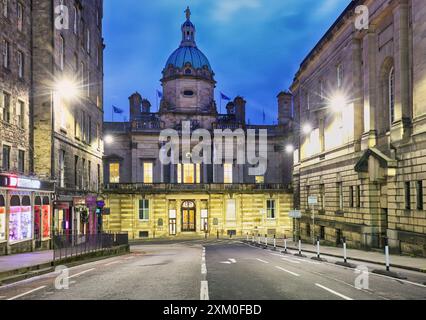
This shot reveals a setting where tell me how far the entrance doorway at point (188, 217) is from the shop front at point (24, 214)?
3220 cm

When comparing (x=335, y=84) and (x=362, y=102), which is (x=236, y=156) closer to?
(x=335, y=84)

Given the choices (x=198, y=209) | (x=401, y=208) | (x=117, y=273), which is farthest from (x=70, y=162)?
(x=198, y=209)

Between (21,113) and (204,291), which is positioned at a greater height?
(21,113)

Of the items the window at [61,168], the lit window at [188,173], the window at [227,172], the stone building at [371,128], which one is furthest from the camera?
the window at [227,172]

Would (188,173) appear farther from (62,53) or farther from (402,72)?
(402,72)

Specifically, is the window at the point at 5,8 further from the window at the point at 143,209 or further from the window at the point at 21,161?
the window at the point at 143,209

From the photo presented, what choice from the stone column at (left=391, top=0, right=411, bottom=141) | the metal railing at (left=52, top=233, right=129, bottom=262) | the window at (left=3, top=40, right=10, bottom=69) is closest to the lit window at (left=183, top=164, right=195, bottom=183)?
the metal railing at (left=52, top=233, right=129, bottom=262)

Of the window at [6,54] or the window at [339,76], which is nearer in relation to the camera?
the window at [6,54]

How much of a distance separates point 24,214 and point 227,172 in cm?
4080

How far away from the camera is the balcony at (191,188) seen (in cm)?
6028

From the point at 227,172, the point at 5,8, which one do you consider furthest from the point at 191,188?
the point at 5,8

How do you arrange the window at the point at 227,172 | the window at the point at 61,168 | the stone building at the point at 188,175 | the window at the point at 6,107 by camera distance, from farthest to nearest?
the window at the point at 227,172 < the stone building at the point at 188,175 < the window at the point at 61,168 < the window at the point at 6,107

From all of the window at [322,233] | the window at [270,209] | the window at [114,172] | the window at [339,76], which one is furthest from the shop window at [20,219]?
the window at [270,209]

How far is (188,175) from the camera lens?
216 ft
